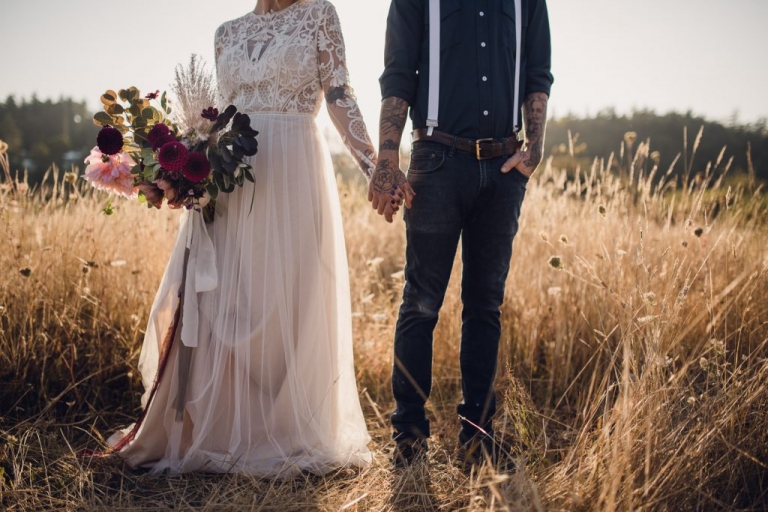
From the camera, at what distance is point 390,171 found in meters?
2.09

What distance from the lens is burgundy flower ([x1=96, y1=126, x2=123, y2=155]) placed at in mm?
2082

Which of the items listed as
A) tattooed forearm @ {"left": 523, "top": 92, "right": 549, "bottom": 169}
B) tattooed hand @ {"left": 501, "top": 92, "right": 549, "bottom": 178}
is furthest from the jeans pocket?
tattooed forearm @ {"left": 523, "top": 92, "right": 549, "bottom": 169}

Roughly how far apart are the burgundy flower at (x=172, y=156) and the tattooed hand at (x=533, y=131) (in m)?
1.32

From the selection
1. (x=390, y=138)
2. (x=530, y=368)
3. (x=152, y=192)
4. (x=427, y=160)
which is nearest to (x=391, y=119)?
(x=390, y=138)

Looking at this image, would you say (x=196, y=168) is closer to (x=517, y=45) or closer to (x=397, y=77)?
(x=397, y=77)

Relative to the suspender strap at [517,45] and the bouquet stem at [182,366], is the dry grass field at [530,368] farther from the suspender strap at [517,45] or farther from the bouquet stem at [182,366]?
the suspender strap at [517,45]

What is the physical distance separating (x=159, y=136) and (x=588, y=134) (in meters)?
22.6

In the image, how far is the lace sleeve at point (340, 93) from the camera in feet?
7.43

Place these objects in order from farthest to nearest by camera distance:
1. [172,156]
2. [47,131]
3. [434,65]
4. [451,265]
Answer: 1. [47,131]
2. [451,265]
3. [434,65]
4. [172,156]

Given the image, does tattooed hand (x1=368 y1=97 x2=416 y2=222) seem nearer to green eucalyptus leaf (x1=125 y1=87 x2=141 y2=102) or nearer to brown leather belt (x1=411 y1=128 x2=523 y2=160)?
brown leather belt (x1=411 y1=128 x2=523 y2=160)

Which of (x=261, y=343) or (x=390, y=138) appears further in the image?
(x=261, y=343)

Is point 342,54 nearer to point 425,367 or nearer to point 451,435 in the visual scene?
point 425,367

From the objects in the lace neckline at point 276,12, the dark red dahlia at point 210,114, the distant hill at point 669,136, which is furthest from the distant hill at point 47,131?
the dark red dahlia at point 210,114

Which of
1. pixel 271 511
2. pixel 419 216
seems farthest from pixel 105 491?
pixel 419 216
